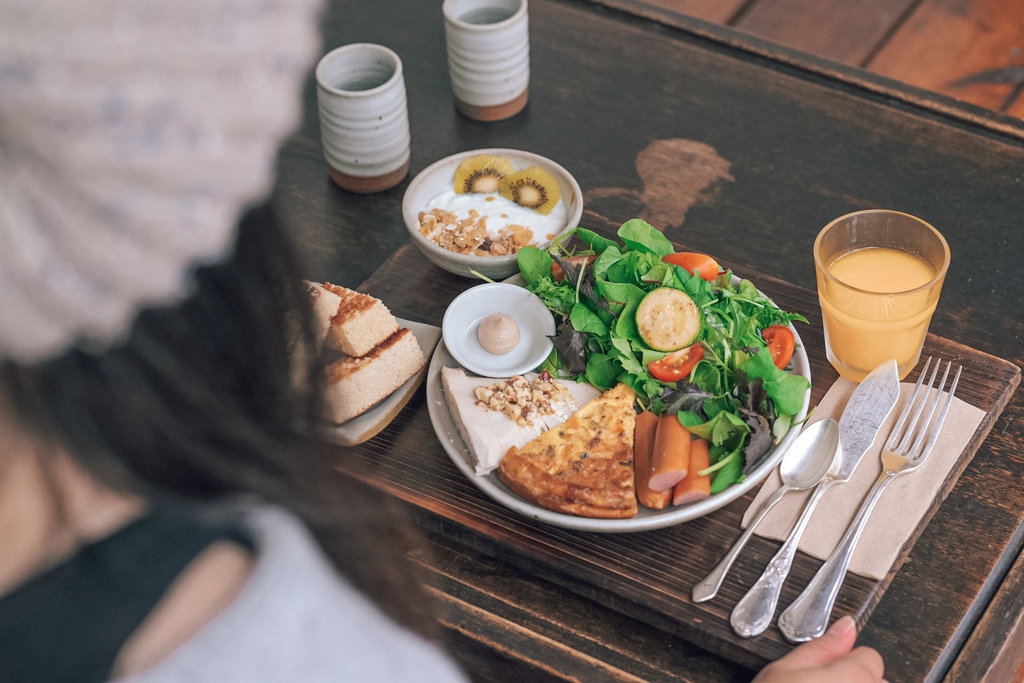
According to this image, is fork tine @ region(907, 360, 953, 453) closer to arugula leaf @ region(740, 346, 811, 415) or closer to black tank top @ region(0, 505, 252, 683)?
arugula leaf @ region(740, 346, 811, 415)

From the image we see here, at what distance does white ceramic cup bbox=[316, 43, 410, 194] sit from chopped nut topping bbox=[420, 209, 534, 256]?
0.47 ft

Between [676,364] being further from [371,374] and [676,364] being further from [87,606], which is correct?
[87,606]

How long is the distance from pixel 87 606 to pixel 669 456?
2.11 ft

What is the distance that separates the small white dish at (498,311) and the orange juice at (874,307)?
0.35 meters

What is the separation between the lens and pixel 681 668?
3.10 ft

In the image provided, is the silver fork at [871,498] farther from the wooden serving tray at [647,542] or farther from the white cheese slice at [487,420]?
→ the white cheese slice at [487,420]

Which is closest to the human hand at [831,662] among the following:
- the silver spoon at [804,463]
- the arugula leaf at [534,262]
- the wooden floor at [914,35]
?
the silver spoon at [804,463]

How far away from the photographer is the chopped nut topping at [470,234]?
1.29 metres

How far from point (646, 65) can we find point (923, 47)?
88 cm

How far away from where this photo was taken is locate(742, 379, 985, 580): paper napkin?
38.1 inches

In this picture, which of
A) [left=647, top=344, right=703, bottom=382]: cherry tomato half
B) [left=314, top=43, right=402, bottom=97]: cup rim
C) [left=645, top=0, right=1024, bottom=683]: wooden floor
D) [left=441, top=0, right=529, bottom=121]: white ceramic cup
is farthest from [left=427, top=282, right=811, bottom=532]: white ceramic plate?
[left=645, top=0, right=1024, bottom=683]: wooden floor

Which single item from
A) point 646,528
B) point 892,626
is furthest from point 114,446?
point 892,626

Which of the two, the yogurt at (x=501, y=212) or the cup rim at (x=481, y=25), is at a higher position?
the cup rim at (x=481, y=25)

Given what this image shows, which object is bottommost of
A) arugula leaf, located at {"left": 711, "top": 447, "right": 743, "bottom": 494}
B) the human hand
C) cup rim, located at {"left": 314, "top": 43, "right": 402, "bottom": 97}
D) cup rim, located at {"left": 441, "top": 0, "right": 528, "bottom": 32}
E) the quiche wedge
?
the human hand
